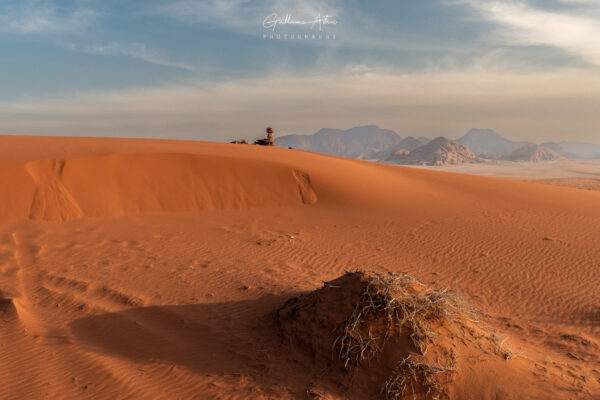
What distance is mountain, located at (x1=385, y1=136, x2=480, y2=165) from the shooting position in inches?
4871

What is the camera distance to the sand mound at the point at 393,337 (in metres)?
4.37

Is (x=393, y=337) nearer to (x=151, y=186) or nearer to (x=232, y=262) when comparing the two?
(x=232, y=262)

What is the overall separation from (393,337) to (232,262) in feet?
16.1

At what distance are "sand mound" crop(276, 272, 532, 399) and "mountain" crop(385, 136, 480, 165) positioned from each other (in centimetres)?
12047

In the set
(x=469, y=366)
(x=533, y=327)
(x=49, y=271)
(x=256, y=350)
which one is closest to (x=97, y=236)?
(x=49, y=271)

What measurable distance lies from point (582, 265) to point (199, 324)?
910 cm

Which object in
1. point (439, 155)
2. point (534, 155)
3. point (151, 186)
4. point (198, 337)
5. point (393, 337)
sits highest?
point (151, 186)

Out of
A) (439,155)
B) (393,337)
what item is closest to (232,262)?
(393,337)

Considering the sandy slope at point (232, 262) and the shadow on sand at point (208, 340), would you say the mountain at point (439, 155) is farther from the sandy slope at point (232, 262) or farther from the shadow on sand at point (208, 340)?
the shadow on sand at point (208, 340)

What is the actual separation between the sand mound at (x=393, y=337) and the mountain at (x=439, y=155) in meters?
120

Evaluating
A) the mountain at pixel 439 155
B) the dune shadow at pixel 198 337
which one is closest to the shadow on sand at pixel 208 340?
the dune shadow at pixel 198 337

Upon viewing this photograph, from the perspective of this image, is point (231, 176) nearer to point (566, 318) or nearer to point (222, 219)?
point (222, 219)

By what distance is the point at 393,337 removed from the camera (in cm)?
465

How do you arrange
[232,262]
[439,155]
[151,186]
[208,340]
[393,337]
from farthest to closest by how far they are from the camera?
1. [439,155]
2. [151,186]
3. [232,262]
4. [208,340]
5. [393,337]
